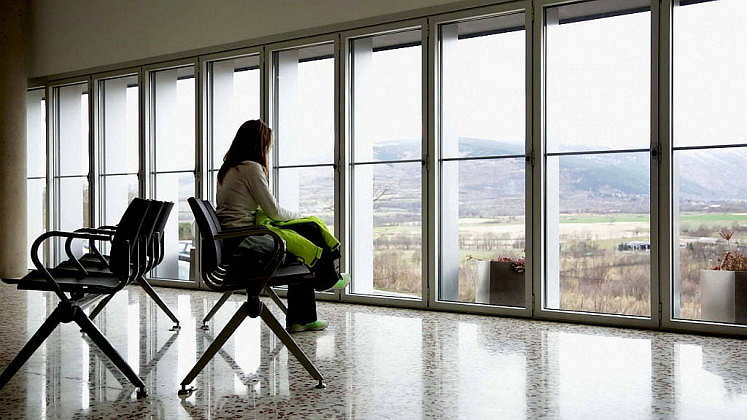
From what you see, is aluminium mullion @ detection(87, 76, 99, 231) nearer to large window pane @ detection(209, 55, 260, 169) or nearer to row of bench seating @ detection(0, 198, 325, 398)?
large window pane @ detection(209, 55, 260, 169)

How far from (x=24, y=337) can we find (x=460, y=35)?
12.5ft

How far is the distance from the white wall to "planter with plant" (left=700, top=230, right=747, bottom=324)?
277 cm

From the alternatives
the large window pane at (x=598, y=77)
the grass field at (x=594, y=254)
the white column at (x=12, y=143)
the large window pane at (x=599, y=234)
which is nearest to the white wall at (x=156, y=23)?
the white column at (x=12, y=143)

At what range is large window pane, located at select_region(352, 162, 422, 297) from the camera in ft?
19.8

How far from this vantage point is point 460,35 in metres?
5.82

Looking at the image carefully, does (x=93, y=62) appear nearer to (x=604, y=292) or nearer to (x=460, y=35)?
(x=460, y=35)

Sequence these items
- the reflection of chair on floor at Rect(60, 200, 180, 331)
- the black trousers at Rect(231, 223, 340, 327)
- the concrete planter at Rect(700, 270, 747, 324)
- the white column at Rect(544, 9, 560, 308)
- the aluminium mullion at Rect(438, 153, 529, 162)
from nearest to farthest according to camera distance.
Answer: the black trousers at Rect(231, 223, 340, 327), the reflection of chair on floor at Rect(60, 200, 180, 331), the concrete planter at Rect(700, 270, 747, 324), the white column at Rect(544, 9, 560, 308), the aluminium mullion at Rect(438, 153, 529, 162)

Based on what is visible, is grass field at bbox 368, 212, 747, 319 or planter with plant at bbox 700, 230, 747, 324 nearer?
planter with plant at bbox 700, 230, 747, 324

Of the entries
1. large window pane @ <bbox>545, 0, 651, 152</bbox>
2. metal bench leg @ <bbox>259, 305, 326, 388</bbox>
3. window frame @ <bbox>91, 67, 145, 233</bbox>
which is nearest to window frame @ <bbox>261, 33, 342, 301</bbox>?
large window pane @ <bbox>545, 0, 651, 152</bbox>

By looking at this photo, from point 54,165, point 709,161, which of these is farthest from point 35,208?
point 709,161

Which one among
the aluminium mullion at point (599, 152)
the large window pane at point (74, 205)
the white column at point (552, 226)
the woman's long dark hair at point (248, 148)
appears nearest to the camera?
the woman's long dark hair at point (248, 148)

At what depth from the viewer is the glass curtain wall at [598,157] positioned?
16.7 ft

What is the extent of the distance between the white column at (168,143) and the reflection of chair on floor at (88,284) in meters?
4.09

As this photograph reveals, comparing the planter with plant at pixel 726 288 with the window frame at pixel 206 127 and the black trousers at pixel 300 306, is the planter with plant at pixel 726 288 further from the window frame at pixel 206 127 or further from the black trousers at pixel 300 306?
the window frame at pixel 206 127
